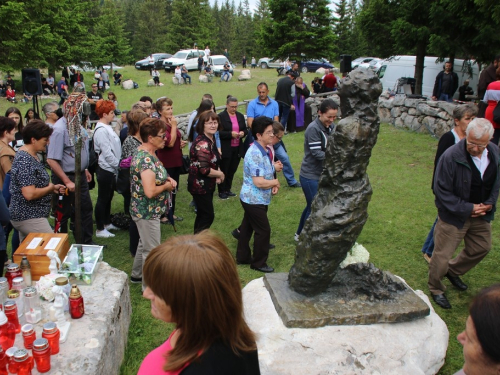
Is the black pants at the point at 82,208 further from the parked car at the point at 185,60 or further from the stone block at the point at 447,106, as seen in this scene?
the parked car at the point at 185,60

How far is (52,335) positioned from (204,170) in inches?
110

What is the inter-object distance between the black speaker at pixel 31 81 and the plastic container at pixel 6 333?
543 centimetres

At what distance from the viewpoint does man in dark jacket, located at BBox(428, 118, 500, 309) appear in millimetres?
4051

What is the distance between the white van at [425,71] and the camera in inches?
593

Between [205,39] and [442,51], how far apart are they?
104 ft

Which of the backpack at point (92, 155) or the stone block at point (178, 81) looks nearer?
the backpack at point (92, 155)

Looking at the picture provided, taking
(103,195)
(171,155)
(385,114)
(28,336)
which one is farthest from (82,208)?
(385,114)

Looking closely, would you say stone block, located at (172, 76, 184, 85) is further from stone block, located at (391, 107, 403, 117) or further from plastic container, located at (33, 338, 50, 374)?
plastic container, located at (33, 338, 50, 374)

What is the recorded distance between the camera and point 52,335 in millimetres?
2785

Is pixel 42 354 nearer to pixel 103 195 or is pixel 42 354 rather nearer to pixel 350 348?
pixel 350 348

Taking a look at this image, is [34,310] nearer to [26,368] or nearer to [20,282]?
Answer: [20,282]

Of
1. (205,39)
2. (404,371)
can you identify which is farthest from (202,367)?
(205,39)

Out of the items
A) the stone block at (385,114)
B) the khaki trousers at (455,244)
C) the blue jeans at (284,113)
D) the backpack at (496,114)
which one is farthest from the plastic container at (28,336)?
the stone block at (385,114)

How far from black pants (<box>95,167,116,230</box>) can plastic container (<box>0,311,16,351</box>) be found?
10.1ft
